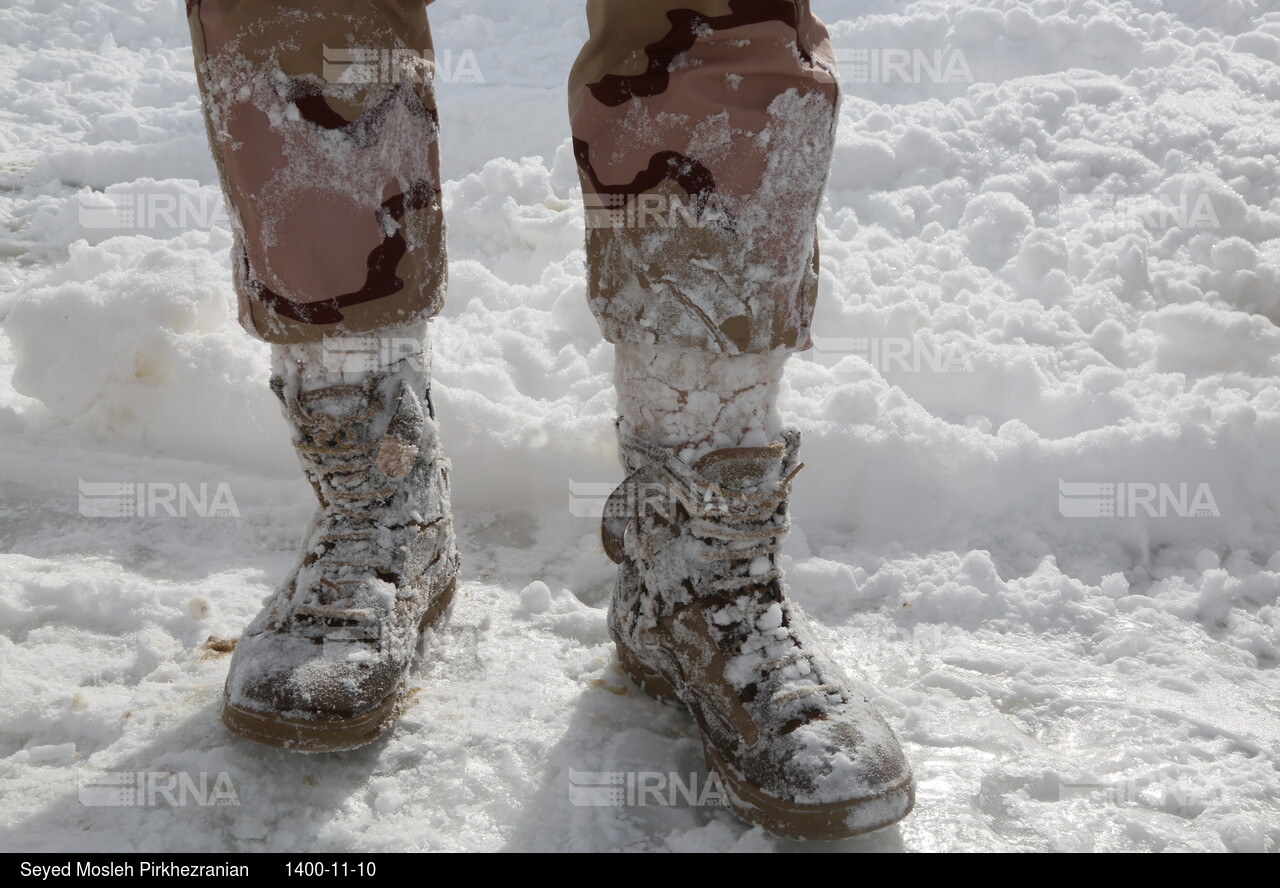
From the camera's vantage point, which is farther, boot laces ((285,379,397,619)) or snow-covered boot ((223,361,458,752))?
boot laces ((285,379,397,619))

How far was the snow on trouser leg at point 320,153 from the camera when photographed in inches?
51.8

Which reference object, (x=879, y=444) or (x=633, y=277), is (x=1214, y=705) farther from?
(x=633, y=277)

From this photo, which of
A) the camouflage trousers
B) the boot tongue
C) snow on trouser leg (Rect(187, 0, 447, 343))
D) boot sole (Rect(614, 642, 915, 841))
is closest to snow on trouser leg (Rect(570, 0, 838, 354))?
the camouflage trousers

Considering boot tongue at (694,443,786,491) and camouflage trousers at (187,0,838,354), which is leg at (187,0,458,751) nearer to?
camouflage trousers at (187,0,838,354)

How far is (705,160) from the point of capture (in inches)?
49.4

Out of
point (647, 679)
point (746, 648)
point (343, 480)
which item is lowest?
point (647, 679)

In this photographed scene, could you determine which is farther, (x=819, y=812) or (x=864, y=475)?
(x=864, y=475)

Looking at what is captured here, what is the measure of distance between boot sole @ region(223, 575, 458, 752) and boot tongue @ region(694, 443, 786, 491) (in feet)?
1.83

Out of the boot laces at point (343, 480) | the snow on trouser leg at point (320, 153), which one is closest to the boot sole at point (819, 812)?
the boot laces at point (343, 480)

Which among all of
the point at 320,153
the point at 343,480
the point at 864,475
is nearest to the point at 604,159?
the point at 320,153

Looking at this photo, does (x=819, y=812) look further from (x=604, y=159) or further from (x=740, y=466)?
(x=604, y=159)

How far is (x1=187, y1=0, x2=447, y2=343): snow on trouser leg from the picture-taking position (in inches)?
51.8

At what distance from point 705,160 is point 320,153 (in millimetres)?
525

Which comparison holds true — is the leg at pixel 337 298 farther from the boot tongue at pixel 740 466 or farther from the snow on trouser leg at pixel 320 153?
the boot tongue at pixel 740 466
